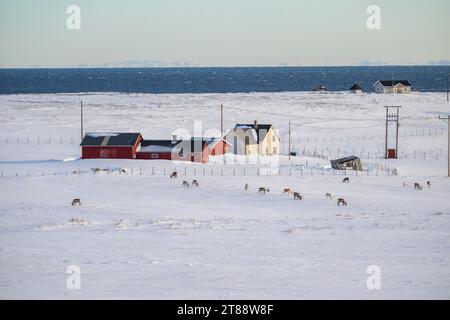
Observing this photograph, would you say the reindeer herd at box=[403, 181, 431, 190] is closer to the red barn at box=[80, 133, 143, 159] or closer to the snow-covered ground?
the snow-covered ground

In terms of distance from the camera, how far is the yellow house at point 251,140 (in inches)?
2218

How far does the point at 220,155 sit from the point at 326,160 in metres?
7.74

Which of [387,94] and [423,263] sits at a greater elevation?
[387,94]

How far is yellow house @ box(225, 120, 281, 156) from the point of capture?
5634 centimetres

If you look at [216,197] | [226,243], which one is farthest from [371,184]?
[226,243]

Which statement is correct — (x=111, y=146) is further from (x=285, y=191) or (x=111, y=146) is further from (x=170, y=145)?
(x=285, y=191)

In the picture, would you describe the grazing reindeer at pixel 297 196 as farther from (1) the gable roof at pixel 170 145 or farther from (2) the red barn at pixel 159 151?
(2) the red barn at pixel 159 151

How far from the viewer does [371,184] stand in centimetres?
4234

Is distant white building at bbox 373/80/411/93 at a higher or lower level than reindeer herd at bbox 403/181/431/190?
higher

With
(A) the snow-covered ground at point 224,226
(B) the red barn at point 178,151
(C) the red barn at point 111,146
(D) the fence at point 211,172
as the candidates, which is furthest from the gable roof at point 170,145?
(D) the fence at point 211,172

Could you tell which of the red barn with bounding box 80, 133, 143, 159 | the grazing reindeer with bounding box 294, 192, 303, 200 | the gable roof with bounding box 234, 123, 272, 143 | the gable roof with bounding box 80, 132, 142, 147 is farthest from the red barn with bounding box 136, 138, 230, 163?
the grazing reindeer with bounding box 294, 192, 303, 200

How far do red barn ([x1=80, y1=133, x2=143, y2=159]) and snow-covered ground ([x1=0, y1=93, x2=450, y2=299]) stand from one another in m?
1.31

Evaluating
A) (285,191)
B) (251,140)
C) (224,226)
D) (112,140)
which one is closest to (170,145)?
(112,140)
